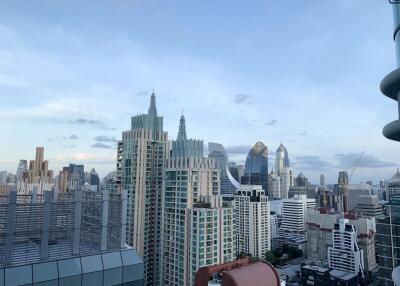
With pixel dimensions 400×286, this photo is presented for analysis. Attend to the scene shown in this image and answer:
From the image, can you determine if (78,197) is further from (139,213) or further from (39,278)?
(139,213)

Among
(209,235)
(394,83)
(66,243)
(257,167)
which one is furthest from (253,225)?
(257,167)

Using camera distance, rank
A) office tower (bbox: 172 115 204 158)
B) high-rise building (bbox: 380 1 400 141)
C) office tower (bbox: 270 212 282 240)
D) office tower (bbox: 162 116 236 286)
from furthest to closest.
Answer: office tower (bbox: 270 212 282 240)
office tower (bbox: 172 115 204 158)
office tower (bbox: 162 116 236 286)
high-rise building (bbox: 380 1 400 141)

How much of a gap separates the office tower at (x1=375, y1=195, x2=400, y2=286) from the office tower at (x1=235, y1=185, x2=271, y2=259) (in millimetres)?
29269

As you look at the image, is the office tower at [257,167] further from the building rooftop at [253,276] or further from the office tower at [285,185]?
the building rooftop at [253,276]

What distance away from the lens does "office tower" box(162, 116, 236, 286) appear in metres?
39.7

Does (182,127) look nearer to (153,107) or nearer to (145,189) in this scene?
(153,107)

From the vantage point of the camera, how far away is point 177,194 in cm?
4438

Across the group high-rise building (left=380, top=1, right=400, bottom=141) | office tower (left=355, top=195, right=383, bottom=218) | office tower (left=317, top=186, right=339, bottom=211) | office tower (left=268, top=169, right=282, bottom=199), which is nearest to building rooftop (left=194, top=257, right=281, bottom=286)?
high-rise building (left=380, top=1, right=400, bottom=141)

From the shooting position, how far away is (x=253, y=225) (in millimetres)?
72875

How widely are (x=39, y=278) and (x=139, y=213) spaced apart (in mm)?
39394

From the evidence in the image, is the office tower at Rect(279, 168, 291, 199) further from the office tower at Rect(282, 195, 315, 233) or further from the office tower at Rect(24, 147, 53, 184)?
the office tower at Rect(24, 147, 53, 184)

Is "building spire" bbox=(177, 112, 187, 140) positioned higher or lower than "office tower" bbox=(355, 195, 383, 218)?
higher

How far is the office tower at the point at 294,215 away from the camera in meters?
104

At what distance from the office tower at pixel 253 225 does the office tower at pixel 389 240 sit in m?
29.3
